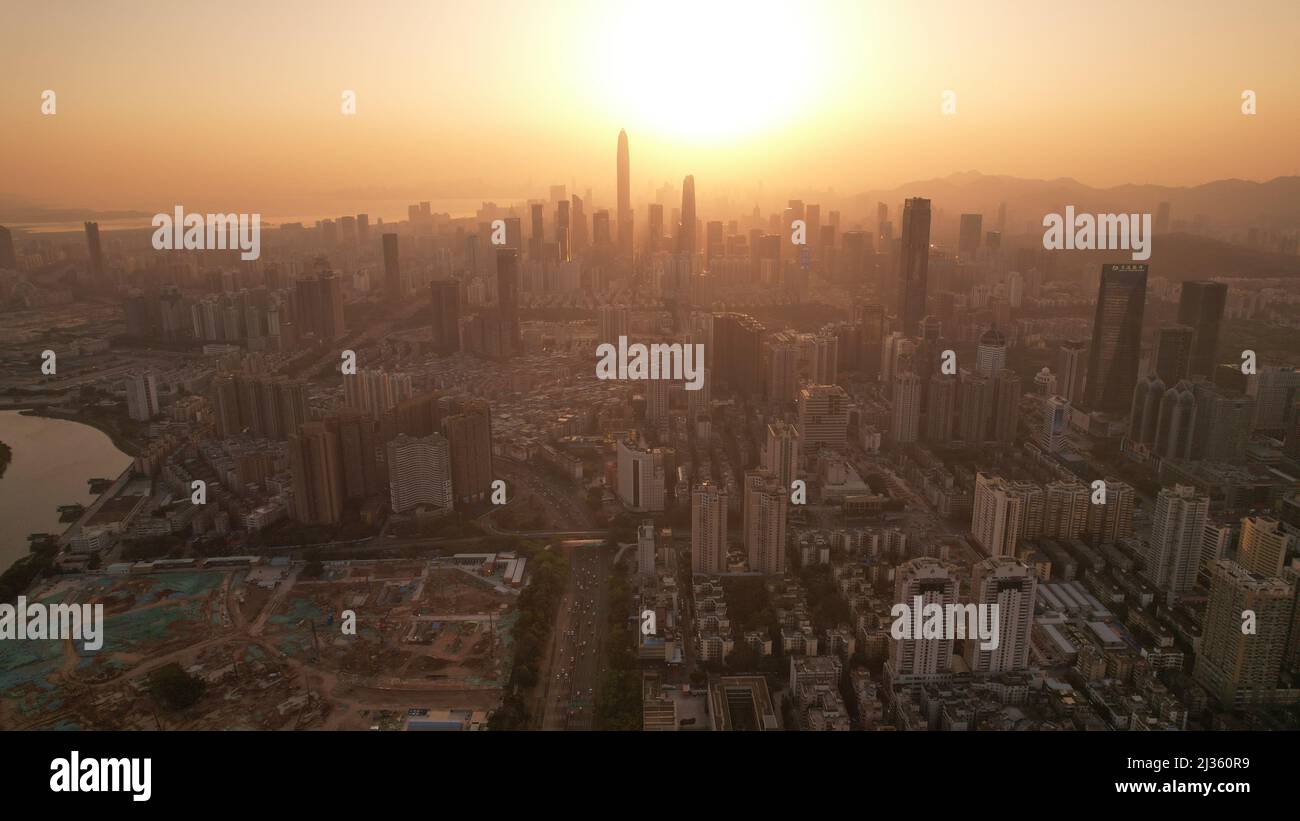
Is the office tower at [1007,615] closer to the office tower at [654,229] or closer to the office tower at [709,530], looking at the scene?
the office tower at [709,530]

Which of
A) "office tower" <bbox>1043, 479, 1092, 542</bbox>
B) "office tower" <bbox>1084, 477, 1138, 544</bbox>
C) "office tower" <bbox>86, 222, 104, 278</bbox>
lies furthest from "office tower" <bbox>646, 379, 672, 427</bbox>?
"office tower" <bbox>86, 222, 104, 278</bbox>

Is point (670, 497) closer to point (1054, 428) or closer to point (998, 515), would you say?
point (998, 515)

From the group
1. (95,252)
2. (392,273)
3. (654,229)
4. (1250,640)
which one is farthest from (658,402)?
(654,229)

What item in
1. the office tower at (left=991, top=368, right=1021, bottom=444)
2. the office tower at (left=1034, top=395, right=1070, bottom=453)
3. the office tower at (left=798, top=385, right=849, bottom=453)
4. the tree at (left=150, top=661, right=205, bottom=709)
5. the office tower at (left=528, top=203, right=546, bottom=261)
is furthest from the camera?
the office tower at (left=528, top=203, right=546, bottom=261)

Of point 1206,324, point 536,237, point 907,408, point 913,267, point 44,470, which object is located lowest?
point 44,470

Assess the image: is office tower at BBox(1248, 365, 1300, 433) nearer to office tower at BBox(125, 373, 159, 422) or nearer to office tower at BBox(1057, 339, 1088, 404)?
office tower at BBox(1057, 339, 1088, 404)

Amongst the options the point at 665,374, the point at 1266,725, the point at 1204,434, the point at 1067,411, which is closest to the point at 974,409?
the point at 1067,411
